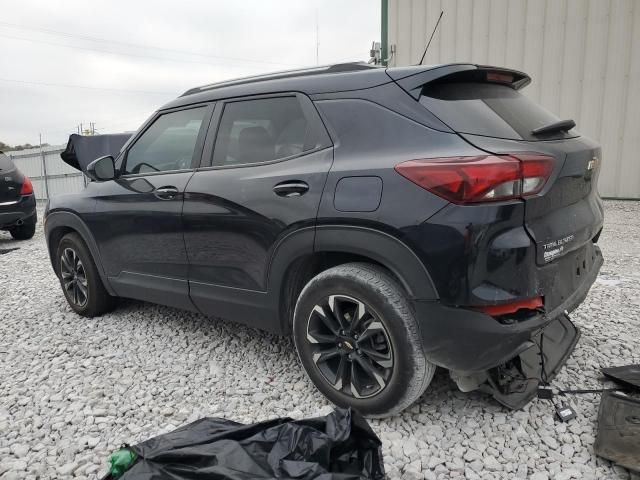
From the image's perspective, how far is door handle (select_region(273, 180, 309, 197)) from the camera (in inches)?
97.3

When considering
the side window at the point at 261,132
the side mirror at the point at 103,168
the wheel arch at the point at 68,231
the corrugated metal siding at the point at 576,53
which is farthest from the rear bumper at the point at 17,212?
the corrugated metal siding at the point at 576,53

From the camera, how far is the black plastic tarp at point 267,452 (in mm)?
1671

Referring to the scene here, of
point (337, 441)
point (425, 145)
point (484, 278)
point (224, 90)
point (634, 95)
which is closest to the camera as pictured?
point (337, 441)

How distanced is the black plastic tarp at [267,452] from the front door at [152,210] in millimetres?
1435

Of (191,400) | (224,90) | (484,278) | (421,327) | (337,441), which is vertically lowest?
(191,400)

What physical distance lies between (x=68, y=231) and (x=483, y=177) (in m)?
3.71

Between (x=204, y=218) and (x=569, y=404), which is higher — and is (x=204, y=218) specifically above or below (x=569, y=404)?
above

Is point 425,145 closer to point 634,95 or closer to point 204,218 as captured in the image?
point 204,218

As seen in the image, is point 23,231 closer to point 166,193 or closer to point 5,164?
point 5,164

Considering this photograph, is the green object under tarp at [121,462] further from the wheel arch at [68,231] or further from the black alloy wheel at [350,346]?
the wheel arch at [68,231]

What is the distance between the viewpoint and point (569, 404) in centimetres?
254

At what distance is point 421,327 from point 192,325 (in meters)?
2.30

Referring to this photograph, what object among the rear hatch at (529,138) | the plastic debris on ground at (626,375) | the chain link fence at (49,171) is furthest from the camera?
the chain link fence at (49,171)

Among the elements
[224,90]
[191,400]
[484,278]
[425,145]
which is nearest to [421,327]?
[484,278]
